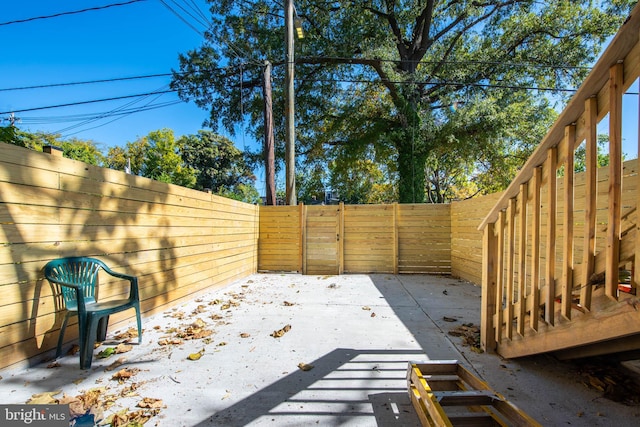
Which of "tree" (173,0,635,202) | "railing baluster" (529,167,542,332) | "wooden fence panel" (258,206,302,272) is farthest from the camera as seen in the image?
"tree" (173,0,635,202)

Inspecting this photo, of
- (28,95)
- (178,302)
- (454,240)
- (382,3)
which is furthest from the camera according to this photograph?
(382,3)

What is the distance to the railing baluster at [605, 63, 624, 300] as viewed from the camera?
127 centimetres

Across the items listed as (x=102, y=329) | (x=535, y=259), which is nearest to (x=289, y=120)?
(x=102, y=329)

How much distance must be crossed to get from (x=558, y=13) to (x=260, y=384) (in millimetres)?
13427

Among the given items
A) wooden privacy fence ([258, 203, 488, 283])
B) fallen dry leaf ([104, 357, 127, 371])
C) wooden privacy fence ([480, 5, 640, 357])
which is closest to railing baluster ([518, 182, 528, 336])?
wooden privacy fence ([480, 5, 640, 357])

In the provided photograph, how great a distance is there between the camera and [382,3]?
10.0 metres

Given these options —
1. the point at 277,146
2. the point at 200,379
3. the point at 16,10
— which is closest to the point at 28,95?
the point at 16,10

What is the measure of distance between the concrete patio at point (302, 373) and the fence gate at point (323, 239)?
2.94m

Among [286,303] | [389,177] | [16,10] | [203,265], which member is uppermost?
[16,10]

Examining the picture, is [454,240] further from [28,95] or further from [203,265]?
[28,95]

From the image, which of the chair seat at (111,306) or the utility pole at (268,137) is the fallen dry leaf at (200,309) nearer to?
the chair seat at (111,306)

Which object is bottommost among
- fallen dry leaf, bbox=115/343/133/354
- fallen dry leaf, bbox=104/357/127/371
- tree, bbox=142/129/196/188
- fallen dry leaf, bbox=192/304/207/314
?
fallen dry leaf, bbox=192/304/207/314

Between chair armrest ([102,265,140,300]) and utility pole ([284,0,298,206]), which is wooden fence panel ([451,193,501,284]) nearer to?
utility pole ([284,0,298,206])

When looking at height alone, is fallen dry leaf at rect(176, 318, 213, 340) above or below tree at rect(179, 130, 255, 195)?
below
